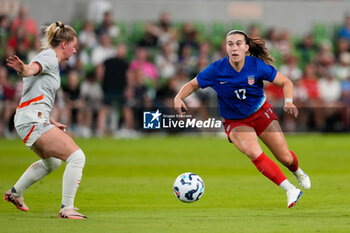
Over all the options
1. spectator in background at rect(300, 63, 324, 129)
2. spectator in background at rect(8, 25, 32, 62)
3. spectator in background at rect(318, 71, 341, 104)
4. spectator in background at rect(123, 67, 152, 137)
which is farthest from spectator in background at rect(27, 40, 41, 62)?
spectator in background at rect(318, 71, 341, 104)

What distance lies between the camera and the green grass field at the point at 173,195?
7.98 metres

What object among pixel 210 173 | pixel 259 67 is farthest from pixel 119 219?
pixel 210 173

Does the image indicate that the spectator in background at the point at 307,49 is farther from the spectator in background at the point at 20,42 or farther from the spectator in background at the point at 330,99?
the spectator in background at the point at 20,42

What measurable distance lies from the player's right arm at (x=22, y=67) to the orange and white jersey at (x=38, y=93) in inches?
10.9

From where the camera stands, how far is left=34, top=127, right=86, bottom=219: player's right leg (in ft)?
27.9

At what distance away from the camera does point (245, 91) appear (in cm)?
991

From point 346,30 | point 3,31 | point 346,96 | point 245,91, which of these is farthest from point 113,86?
point 245,91

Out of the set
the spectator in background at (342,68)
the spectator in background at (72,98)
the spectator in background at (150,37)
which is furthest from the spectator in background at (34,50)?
the spectator in background at (342,68)

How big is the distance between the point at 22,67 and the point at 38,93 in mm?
716

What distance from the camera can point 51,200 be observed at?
10.3 meters

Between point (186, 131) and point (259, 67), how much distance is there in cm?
1476

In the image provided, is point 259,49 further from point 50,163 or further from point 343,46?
point 343,46

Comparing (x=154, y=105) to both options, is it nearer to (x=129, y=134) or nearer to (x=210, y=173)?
(x=129, y=134)

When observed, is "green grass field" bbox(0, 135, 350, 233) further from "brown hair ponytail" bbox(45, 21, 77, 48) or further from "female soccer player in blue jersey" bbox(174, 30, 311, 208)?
"brown hair ponytail" bbox(45, 21, 77, 48)
